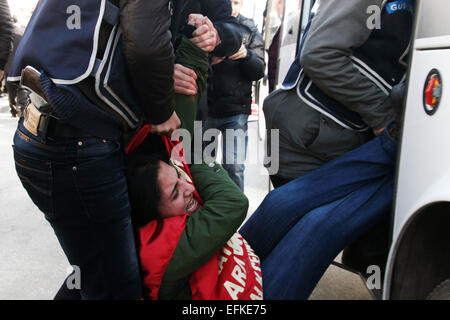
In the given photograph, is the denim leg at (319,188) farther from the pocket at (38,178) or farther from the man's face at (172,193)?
the pocket at (38,178)

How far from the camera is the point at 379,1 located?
1406mm

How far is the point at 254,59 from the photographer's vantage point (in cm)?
299

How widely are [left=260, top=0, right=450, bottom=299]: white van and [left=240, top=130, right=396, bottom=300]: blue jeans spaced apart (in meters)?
0.15

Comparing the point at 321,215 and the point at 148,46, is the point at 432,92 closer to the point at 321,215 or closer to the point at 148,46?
the point at 321,215

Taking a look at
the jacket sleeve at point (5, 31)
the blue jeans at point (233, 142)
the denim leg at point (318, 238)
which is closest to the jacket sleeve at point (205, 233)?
the denim leg at point (318, 238)

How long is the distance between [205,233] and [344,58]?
0.83 meters

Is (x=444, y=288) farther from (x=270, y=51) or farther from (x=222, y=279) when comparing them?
(x=270, y=51)

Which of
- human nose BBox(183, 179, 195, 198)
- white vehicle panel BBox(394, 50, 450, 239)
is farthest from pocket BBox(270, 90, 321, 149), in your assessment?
human nose BBox(183, 179, 195, 198)

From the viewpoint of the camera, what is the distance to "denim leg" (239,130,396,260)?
148 cm

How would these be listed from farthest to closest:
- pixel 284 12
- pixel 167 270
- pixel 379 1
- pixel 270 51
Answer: pixel 270 51 → pixel 284 12 → pixel 379 1 → pixel 167 270

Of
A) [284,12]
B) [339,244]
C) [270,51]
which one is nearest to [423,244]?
[339,244]

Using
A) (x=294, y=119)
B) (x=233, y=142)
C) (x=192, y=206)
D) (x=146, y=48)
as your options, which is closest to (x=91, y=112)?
(x=146, y=48)

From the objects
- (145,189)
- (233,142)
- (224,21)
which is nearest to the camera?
(145,189)

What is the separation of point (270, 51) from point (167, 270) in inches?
108
